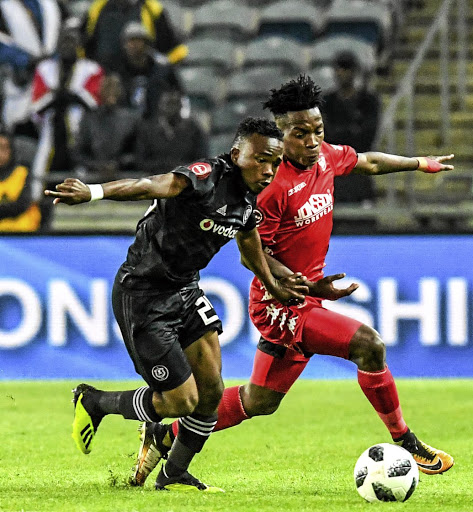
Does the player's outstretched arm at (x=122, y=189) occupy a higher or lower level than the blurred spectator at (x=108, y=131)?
higher

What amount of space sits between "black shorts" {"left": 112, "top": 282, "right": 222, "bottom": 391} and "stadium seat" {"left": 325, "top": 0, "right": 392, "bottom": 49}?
36.9 ft

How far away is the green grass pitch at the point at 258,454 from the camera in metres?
5.86

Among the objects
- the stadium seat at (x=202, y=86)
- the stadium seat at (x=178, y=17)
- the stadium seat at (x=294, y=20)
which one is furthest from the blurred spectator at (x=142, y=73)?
the stadium seat at (x=294, y=20)

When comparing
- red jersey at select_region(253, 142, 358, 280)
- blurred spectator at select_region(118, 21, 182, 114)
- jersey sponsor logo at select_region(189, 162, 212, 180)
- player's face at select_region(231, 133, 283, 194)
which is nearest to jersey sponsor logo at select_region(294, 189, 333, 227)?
red jersey at select_region(253, 142, 358, 280)

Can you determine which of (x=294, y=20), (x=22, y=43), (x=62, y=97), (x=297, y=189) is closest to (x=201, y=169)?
(x=297, y=189)

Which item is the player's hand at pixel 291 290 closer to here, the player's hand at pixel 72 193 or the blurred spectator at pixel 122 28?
the player's hand at pixel 72 193

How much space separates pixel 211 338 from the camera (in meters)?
6.28

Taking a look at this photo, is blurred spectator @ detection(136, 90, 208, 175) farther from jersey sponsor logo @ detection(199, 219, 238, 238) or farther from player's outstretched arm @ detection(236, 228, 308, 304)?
jersey sponsor logo @ detection(199, 219, 238, 238)

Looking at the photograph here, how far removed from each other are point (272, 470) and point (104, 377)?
4988 mm

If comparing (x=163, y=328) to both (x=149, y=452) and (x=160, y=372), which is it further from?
(x=149, y=452)

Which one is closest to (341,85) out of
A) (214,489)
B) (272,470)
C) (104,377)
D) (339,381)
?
(339,381)

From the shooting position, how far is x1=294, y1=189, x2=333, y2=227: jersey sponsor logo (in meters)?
6.84

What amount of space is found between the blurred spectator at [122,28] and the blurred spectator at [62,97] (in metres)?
0.36

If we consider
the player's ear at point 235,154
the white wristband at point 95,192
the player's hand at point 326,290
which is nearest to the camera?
the white wristband at point 95,192
